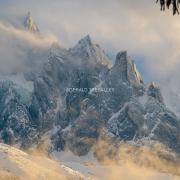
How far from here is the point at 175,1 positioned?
21.1 m

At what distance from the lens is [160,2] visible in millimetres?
21172

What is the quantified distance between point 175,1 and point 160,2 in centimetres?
51
